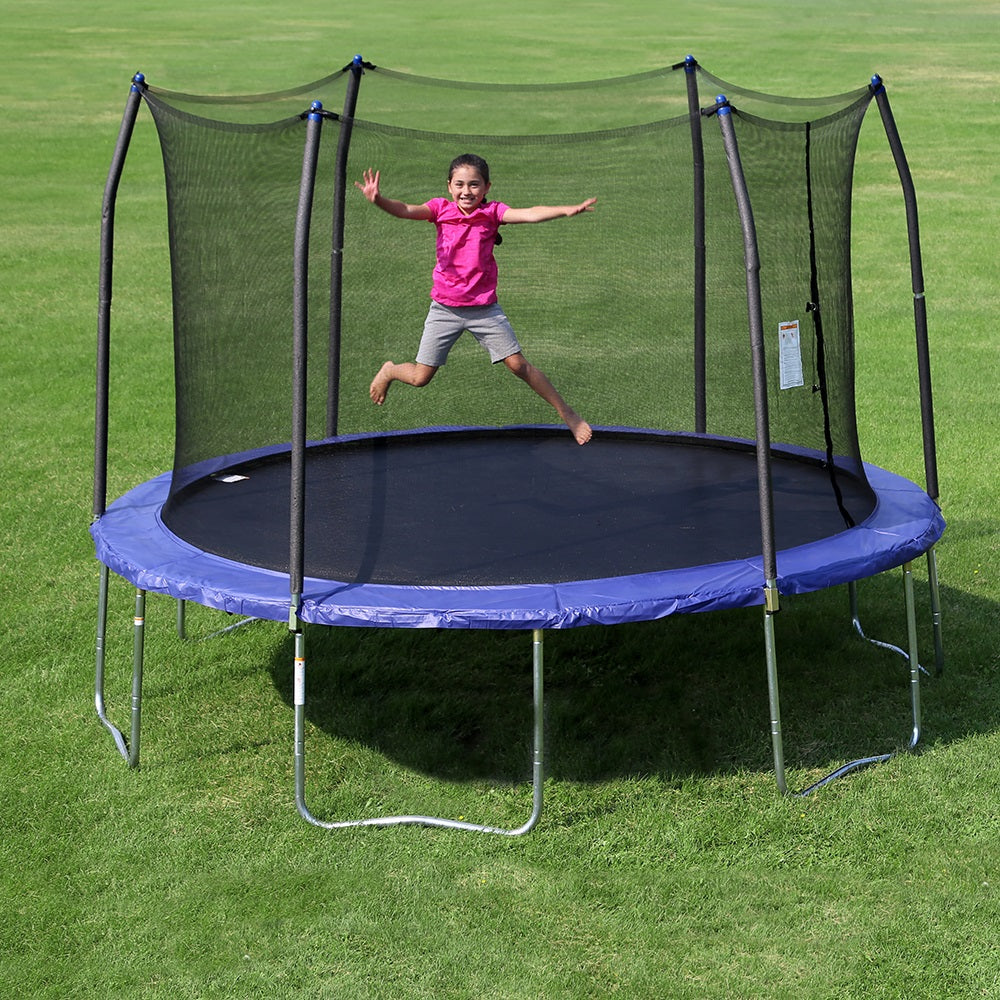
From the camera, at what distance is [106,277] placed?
14.5ft

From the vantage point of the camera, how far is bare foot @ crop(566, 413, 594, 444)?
5309mm

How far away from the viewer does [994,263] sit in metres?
12.0

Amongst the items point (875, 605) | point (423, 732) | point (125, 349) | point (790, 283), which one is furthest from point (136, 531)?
point (125, 349)

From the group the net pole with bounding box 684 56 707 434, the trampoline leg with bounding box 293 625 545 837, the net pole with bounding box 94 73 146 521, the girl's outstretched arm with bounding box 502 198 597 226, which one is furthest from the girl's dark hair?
the trampoline leg with bounding box 293 625 545 837

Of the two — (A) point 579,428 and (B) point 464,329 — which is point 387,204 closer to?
(B) point 464,329

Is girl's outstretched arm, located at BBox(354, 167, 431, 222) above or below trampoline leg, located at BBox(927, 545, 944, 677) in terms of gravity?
above

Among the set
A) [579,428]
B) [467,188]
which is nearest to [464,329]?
[467,188]

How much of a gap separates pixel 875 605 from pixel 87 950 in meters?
3.09

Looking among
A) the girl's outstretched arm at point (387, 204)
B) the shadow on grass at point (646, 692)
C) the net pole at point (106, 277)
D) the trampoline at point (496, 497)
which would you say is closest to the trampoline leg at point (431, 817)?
the trampoline at point (496, 497)

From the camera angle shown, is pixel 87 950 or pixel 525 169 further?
pixel 525 169

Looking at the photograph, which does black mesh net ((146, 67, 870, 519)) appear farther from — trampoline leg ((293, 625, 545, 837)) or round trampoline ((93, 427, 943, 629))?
trampoline leg ((293, 625, 545, 837))

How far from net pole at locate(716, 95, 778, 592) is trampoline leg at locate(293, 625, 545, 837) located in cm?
61

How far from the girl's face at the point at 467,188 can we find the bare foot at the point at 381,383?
2.49 ft

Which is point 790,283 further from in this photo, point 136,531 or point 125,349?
point 125,349
